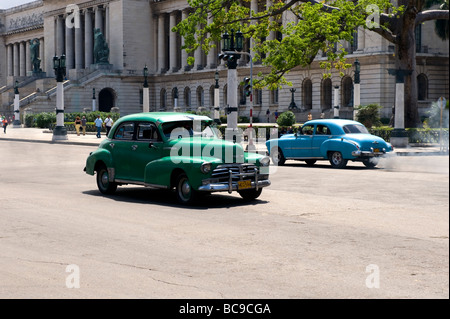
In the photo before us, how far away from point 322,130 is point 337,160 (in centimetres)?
136

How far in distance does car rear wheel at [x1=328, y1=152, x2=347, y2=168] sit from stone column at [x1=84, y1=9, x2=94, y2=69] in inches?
3264

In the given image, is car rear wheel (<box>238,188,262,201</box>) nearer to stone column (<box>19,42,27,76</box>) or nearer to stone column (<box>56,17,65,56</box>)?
stone column (<box>56,17,65,56</box>)

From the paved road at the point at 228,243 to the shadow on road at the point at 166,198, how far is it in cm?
4

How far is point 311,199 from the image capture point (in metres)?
14.6

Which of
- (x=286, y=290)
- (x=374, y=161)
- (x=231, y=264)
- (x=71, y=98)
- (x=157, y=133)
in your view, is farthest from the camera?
(x=71, y=98)

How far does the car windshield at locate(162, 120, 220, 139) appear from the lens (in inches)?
566

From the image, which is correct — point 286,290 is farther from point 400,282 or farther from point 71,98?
point 71,98

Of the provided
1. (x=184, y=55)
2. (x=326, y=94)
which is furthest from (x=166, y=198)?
(x=184, y=55)

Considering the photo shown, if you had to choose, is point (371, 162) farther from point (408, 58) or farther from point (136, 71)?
point (136, 71)

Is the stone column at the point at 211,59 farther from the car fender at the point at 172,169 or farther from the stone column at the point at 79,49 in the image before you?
the car fender at the point at 172,169

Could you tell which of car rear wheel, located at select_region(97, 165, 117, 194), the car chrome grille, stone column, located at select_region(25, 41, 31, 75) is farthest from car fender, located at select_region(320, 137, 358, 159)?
stone column, located at select_region(25, 41, 31, 75)

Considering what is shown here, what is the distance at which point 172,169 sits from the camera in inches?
537

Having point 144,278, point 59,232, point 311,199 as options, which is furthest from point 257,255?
point 311,199

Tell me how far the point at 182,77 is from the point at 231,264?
86.2 metres
